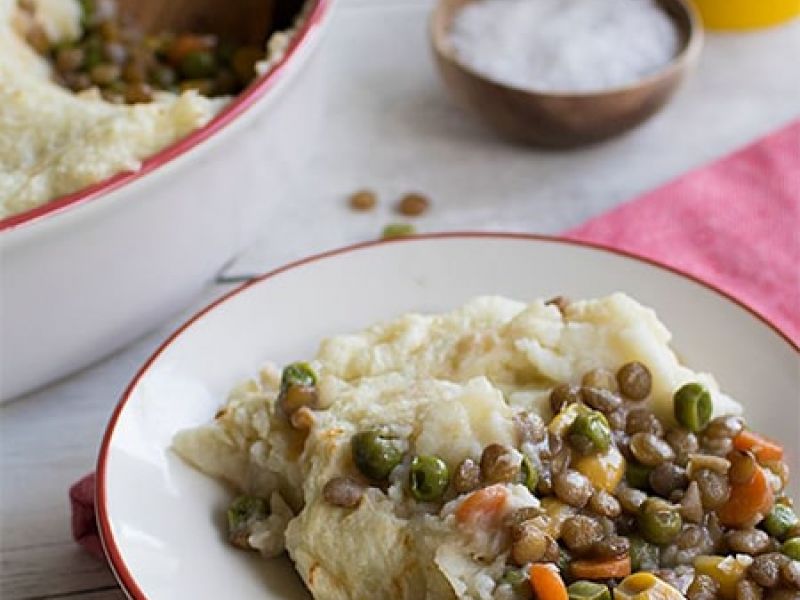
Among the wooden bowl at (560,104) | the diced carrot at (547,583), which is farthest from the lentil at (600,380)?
the wooden bowl at (560,104)

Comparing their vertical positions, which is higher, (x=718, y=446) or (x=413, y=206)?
(x=718, y=446)

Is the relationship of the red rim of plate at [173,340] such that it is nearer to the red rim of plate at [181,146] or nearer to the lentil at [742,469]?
the red rim of plate at [181,146]

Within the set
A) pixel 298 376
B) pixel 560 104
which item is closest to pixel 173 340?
pixel 298 376

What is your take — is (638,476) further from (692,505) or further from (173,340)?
(173,340)

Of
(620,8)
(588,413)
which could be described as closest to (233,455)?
(588,413)

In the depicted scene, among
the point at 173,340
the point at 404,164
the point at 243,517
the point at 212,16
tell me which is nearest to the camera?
the point at 243,517

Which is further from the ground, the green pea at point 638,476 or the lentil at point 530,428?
the lentil at point 530,428

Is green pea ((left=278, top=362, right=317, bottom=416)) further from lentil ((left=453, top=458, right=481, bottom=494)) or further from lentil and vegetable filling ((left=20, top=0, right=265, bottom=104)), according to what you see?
lentil and vegetable filling ((left=20, top=0, right=265, bottom=104))

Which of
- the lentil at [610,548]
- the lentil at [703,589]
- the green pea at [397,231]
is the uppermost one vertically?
the lentil at [610,548]
